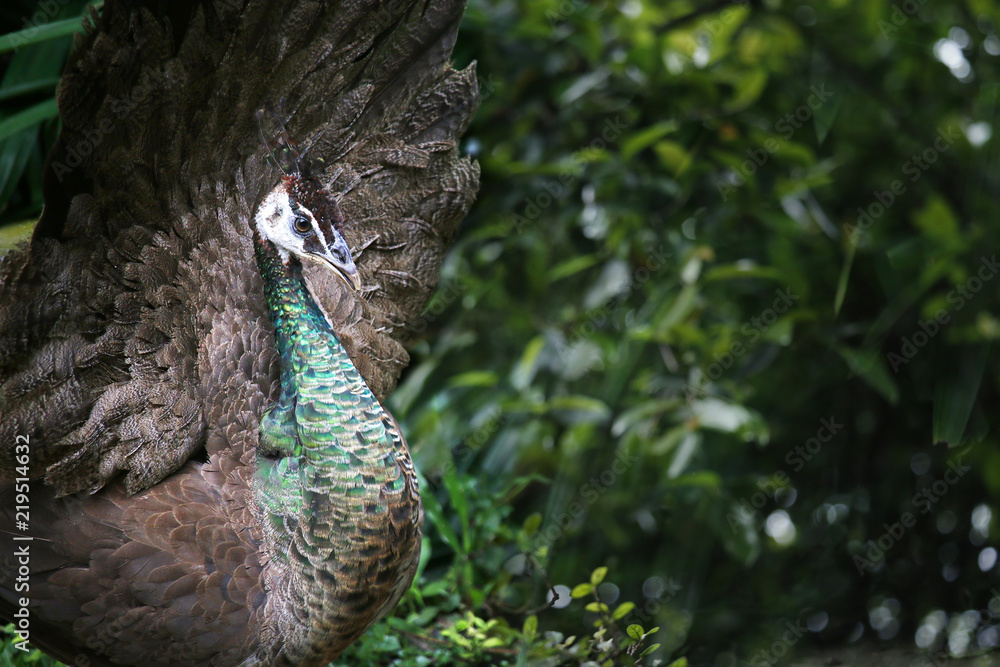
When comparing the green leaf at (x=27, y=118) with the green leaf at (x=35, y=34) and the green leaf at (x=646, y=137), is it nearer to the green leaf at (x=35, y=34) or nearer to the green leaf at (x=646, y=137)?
the green leaf at (x=35, y=34)

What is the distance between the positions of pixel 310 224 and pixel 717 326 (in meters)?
1.42

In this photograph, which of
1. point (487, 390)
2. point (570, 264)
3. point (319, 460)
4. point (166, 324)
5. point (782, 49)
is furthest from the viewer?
point (782, 49)

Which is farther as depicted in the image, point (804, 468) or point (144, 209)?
point (804, 468)

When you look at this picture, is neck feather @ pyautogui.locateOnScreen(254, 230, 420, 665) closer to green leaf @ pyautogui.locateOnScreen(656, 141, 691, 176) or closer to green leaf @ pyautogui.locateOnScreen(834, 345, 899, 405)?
green leaf @ pyautogui.locateOnScreen(656, 141, 691, 176)

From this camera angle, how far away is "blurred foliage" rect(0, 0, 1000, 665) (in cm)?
236

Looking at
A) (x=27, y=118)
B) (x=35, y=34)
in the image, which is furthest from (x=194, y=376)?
(x=27, y=118)

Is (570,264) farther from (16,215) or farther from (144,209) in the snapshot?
(16,215)

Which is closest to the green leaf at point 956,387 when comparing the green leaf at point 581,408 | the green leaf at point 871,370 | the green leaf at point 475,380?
the green leaf at point 871,370

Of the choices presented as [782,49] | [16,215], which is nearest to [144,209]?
[16,215]

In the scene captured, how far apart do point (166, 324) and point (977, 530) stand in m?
2.51

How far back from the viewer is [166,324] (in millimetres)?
1566

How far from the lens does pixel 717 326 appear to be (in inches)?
97.6

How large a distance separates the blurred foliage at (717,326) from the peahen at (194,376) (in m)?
0.84

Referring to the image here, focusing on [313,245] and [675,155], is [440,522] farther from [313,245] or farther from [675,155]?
A: [675,155]
